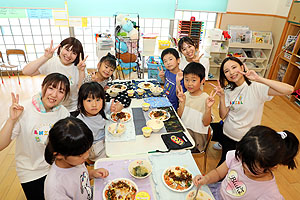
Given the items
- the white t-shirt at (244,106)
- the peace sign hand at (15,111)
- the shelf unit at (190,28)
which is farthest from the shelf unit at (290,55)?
the peace sign hand at (15,111)

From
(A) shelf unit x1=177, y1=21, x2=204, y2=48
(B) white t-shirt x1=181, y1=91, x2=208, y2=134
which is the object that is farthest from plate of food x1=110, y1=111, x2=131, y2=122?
(A) shelf unit x1=177, y1=21, x2=204, y2=48

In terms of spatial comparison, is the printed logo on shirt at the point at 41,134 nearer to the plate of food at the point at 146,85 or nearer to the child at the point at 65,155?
the child at the point at 65,155

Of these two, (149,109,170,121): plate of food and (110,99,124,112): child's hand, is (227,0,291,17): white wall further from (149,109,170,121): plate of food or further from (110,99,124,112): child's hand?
(110,99,124,112): child's hand

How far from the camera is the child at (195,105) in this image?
6.79 feet

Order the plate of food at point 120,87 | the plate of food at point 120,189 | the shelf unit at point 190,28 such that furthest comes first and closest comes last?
the shelf unit at point 190,28
the plate of food at point 120,87
the plate of food at point 120,189

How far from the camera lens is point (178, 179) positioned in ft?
4.63

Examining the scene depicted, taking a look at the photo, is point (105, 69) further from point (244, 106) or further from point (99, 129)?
point (244, 106)

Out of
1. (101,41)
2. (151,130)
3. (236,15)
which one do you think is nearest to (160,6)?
(101,41)

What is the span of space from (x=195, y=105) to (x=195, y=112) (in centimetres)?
7

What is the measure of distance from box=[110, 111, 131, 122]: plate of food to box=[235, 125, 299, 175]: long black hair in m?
1.15

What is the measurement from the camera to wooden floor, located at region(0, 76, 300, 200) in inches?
90.6

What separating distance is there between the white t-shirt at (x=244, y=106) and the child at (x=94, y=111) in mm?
1311

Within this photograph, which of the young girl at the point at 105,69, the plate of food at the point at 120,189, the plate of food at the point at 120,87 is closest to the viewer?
the plate of food at the point at 120,189

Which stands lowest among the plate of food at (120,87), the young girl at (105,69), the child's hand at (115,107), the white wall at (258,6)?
the plate of food at (120,87)
